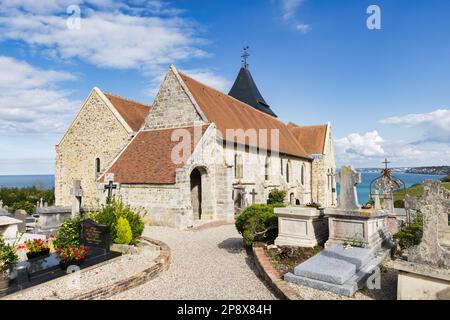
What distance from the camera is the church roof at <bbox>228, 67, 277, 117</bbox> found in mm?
30766

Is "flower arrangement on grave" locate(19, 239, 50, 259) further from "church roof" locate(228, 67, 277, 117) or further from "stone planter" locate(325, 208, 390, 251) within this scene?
"church roof" locate(228, 67, 277, 117)

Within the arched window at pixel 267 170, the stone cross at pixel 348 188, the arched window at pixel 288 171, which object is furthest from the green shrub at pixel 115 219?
the arched window at pixel 288 171

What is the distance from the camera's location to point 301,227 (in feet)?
27.3

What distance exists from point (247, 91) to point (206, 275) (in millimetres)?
Answer: 26330

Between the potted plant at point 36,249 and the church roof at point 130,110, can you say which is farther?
the church roof at point 130,110

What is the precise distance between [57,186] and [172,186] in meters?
12.9

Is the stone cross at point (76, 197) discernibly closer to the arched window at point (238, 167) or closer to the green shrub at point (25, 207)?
the arched window at point (238, 167)

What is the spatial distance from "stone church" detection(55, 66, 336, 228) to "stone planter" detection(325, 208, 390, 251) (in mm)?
7142

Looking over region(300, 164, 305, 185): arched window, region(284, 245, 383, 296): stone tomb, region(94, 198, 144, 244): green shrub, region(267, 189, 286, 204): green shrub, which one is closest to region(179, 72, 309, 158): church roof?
region(300, 164, 305, 185): arched window

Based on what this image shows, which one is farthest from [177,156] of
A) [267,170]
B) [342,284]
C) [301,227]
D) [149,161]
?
[342,284]

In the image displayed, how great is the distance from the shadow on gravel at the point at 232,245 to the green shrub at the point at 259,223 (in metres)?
0.76

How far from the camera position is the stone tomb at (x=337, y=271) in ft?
17.8
